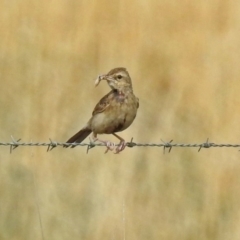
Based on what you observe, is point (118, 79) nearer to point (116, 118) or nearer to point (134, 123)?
point (116, 118)

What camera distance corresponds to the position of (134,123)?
1321 cm

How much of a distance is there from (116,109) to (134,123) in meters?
3.10

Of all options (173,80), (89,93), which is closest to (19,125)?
(89,93)

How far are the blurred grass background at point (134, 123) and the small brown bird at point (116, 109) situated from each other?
1.89 m

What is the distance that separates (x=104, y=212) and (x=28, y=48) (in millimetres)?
2509

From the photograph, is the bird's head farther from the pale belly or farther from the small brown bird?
the pale belly

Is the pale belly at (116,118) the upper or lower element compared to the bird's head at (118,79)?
lower

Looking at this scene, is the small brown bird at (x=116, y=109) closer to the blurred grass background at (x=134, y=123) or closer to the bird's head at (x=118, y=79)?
the bird's head at (x=118, y=79)

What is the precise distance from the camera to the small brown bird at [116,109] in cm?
1012

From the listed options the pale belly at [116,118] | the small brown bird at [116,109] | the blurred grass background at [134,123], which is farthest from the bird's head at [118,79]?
the blurred grass background at [134,123]

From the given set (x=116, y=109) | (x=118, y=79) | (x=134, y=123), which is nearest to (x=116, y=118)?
(x=116, y=109)

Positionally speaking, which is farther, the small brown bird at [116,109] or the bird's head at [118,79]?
the bird's head at [118,79]

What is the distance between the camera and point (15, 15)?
13734 millimetres

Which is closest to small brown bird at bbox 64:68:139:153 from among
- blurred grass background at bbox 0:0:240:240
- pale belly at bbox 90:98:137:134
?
pale belly at bbox 90:98:137:134
